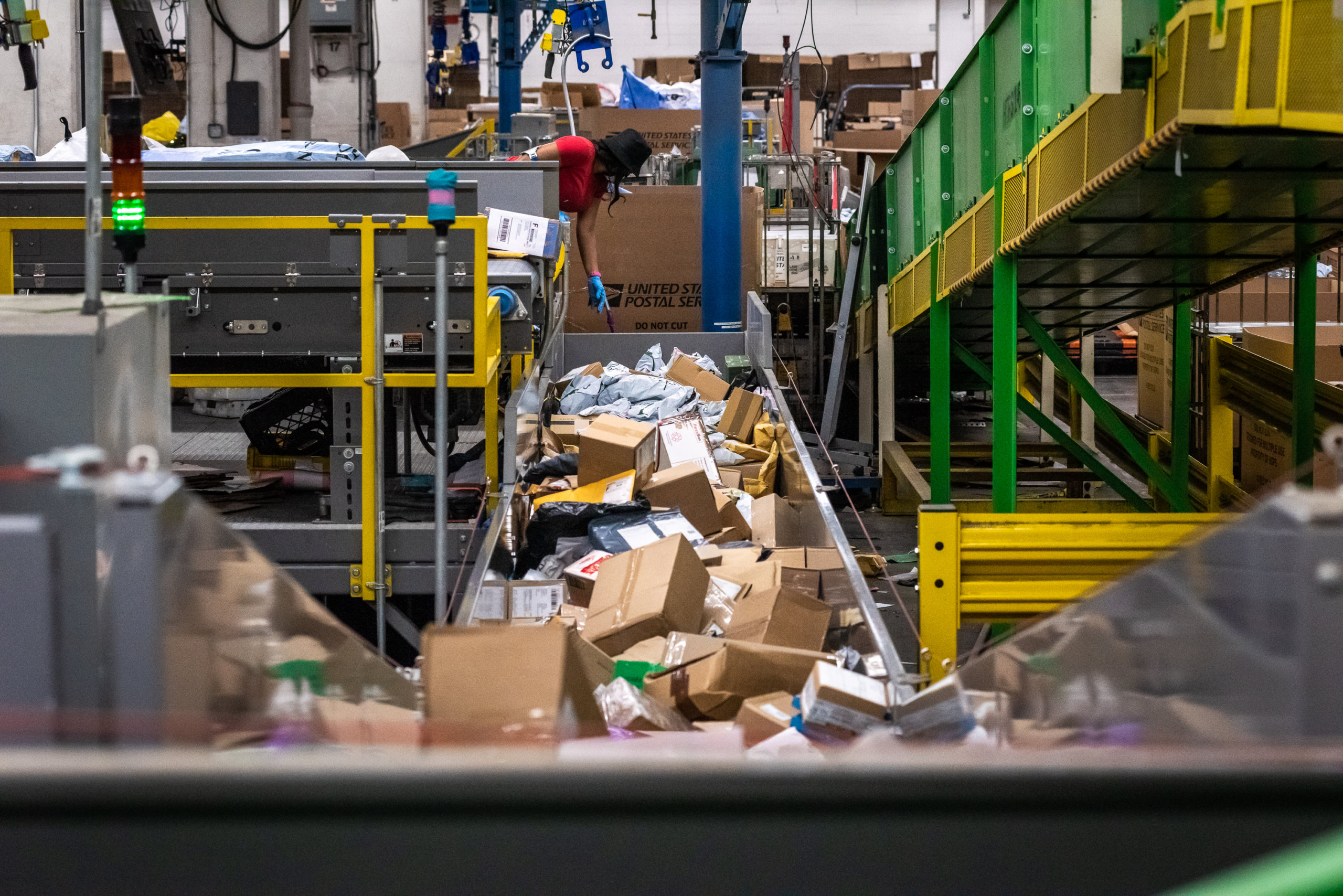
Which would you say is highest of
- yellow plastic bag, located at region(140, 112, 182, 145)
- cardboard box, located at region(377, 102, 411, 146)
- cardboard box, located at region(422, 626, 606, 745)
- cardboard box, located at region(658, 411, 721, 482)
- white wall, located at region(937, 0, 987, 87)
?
white wall, located at region(937, 0, 987, 87)

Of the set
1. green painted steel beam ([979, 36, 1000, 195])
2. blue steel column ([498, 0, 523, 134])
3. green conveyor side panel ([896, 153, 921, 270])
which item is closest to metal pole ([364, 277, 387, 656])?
green painted steel beam ([979, 36, 1000, 195])

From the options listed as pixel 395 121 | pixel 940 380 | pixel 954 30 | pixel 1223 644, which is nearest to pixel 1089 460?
pixel 940 380

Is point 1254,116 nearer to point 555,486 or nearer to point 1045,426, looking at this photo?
point 555,486

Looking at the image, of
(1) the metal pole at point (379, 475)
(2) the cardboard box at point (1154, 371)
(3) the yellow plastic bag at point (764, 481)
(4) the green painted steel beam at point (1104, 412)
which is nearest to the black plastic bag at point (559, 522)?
(1) the metal pole at point (379, 475)

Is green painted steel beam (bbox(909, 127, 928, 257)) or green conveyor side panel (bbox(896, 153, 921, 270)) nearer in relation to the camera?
green painted steel beam (bbox(909, 127, 928, 257))

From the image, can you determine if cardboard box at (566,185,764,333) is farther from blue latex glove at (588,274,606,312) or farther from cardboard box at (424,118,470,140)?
cardboard box at (424,118,470,140)

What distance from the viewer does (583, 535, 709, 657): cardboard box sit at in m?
3.72

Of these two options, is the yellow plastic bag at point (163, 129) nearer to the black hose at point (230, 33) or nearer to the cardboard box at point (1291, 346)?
the black hose at point (230, 33)

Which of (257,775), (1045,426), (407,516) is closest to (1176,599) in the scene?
(257,775)

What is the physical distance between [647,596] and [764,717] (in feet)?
3.20

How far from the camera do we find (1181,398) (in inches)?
234

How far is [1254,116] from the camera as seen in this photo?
2645 millimetres

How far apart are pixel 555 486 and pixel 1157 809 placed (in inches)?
172

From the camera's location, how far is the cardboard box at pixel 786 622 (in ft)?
12.0
